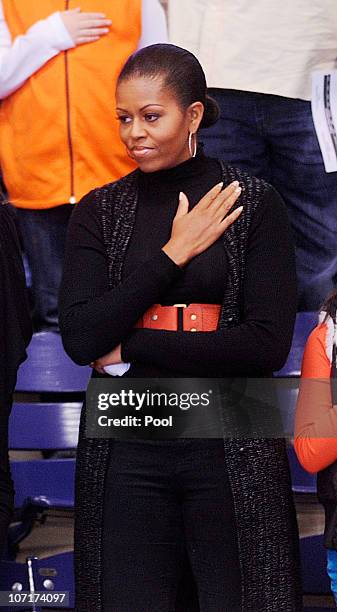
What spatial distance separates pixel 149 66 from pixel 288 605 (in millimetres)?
1102

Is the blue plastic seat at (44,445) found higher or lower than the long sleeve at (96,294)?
lower

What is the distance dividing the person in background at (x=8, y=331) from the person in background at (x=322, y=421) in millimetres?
594

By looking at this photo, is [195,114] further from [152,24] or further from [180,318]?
[152,24]

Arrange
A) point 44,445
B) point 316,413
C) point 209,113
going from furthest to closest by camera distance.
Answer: point 44,445, point 209,113, point 316,413

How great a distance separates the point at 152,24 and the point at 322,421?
139 cm

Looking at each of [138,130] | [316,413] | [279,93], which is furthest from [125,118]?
[279,93]

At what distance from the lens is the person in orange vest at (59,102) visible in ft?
9.84

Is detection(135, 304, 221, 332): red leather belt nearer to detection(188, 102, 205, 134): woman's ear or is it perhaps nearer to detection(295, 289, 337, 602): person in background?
detection(295, 289, 337, 602): person in background

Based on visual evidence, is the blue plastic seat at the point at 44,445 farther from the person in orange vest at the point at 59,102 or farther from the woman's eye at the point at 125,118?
the woman's eye at the point at 125,118

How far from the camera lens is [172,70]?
2252 millimetres

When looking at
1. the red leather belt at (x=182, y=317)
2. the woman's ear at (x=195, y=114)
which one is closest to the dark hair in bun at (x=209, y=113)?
the woman's ear at (x=195, y=114)

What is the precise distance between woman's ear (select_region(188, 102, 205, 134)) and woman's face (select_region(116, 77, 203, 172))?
0.08 ft

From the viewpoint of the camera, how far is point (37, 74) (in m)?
3.03

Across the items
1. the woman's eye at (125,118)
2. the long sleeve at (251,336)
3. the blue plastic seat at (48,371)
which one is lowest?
the blue plastic seat at (48,371)
